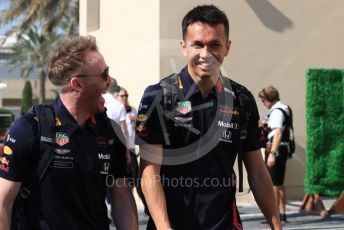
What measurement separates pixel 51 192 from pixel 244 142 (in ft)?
3.60

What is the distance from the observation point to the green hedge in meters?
10.8

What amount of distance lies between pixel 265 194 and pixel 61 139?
Answer: 1209mm

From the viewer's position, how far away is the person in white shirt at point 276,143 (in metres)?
9.34

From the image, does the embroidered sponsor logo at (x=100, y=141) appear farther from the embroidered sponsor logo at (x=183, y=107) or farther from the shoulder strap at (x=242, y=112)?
the shoulder strap at (x=242, y=112)

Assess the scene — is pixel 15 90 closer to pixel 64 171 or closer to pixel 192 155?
pixel 192 155

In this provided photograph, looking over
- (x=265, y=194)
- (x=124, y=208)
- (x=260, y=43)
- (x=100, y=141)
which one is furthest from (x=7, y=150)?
(x=260, y=43)

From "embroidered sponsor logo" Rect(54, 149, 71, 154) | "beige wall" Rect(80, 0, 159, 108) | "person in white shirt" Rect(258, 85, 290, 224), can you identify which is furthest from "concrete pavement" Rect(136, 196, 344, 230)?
"embroidered sponsor logo" Rect(54, 149, 71, 154)

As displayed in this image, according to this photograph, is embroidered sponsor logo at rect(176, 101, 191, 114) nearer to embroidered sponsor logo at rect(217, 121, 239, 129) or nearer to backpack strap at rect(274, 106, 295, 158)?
embroidered sponsor logo at rect(217, 121, 239, 129)

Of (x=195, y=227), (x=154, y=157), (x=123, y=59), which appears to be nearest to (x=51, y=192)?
(x=154, y=157)

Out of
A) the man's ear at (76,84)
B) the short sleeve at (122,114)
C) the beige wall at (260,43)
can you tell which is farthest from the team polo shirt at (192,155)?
the beige wall at (260,43)

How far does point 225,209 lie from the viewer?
337cm

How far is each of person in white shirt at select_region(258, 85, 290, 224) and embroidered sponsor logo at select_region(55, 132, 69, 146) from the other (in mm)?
6502

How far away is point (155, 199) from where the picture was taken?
322 cm

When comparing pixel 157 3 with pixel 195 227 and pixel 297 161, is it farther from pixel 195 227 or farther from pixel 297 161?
pixel 195 227
